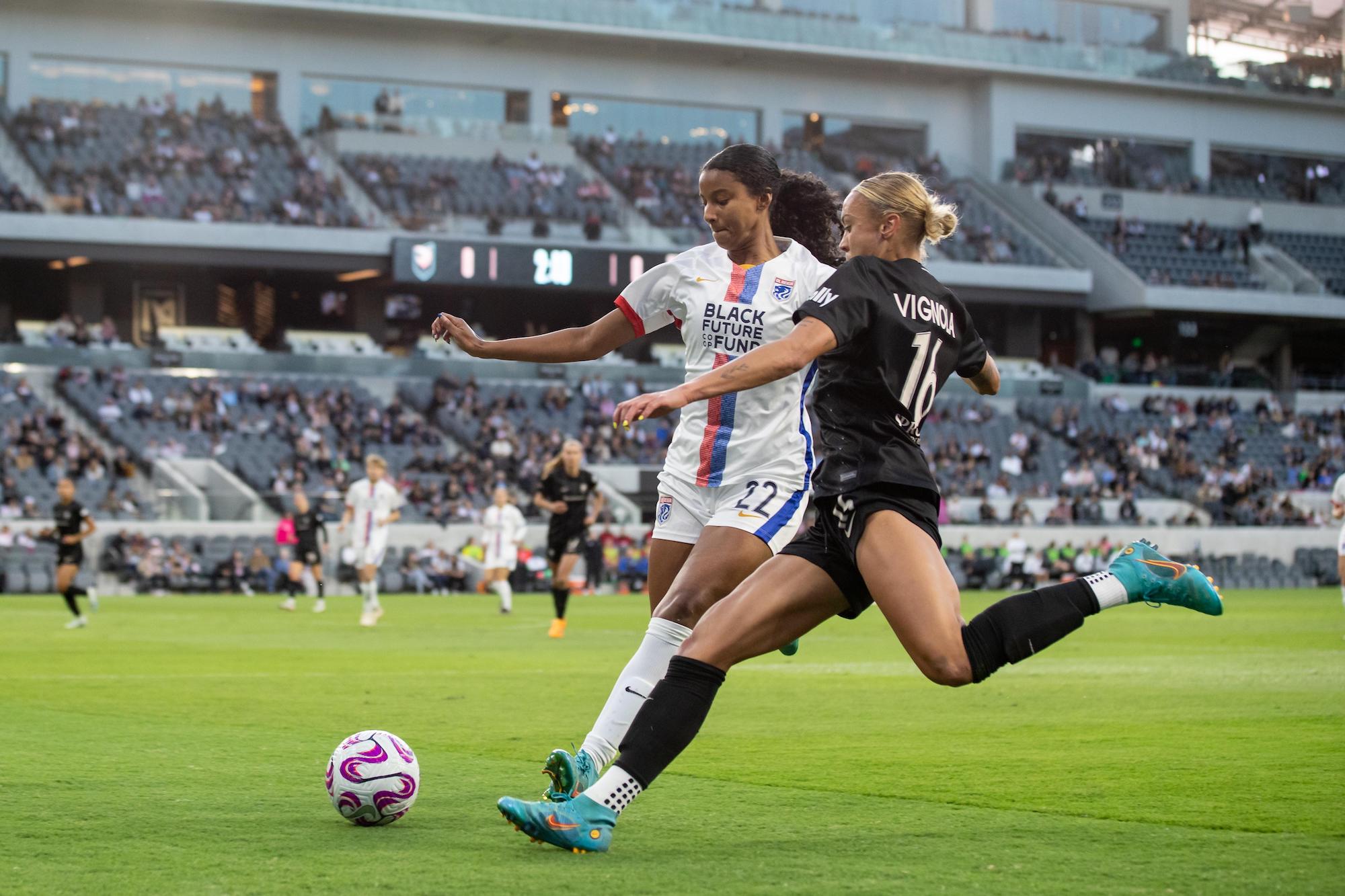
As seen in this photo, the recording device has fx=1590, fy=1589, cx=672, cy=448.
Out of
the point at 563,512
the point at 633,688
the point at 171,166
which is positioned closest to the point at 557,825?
the point at 633,688

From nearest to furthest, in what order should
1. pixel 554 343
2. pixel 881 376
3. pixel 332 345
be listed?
pixel 881 376
pixel 554 343
pixel 332 345

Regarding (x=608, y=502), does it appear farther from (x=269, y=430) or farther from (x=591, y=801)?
(x=591, y=801)

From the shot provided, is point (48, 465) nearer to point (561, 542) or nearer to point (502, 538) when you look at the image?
point (502, 538)

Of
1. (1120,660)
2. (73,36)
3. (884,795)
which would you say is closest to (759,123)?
(73,36)

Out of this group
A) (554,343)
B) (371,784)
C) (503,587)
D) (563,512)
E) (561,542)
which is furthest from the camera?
(503,587)

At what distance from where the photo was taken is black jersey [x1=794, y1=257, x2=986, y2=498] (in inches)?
215

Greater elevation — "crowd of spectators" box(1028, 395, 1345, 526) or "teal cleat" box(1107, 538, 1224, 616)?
"teal cleat" box(1107, 538, 1224, 616)

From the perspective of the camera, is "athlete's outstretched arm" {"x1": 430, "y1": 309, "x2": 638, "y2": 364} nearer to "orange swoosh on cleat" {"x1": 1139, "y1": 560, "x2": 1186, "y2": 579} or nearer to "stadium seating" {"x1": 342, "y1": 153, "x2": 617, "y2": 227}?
"orange swoosh on cleat" {"x1": 1139, "y1": 560, "x2": 1186, "y2": 579}

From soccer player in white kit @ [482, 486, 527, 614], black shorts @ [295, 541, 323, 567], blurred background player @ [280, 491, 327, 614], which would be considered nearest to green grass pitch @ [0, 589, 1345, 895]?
soccer player in white kit @ [482, 486, 527, 614]

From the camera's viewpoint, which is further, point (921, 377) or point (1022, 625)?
point (921, 377)

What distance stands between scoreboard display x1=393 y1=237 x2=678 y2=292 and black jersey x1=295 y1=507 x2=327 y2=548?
16.0 metres

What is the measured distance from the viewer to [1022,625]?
5395 millimetres

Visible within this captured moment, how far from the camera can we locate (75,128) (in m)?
42.3

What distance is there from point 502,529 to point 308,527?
356 centimetres
